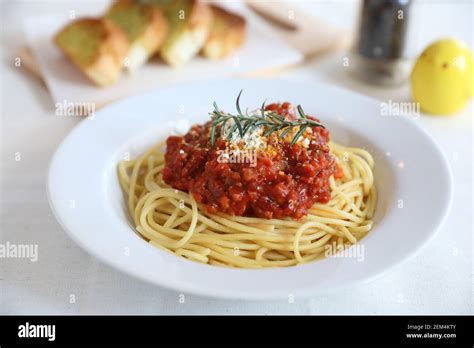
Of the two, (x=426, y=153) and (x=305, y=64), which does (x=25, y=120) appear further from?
(x=426, y=153)

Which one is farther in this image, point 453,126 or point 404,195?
point 453,126

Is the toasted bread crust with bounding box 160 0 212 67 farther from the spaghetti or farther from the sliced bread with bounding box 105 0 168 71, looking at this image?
the spaghetti

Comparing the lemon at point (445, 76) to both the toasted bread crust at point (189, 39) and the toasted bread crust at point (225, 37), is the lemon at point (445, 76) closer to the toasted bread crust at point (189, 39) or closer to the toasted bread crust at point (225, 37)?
the toasted bread crust at point (225, 37)

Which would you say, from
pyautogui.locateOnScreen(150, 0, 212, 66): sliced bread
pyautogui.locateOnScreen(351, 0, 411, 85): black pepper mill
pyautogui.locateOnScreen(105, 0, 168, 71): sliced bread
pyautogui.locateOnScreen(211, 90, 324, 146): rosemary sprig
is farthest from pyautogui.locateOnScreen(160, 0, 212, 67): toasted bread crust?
pyautogui.locateOnScreen(211, 90, 324, 146): rosemary sprig

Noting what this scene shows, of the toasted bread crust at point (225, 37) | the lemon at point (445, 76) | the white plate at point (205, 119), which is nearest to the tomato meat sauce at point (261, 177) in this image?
the white plate at point (205, 119)

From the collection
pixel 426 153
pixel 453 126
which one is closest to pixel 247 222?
pixel 426 153
